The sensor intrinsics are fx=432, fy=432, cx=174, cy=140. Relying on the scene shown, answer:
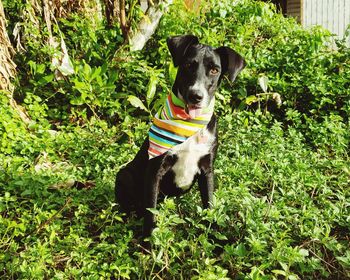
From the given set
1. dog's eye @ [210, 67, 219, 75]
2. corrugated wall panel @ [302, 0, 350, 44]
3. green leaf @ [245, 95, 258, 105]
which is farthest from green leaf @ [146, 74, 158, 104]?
corrugated wall panel @ [302, 0, 350, 44]

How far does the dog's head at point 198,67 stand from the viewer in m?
3.04

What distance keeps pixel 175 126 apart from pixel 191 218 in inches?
28.2

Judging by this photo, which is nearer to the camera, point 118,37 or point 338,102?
point 338,102

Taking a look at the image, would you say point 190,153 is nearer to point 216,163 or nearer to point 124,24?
point 216,163

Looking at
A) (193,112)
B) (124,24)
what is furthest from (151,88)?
(193,112)

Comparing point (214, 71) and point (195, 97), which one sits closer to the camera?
point (195, 97)

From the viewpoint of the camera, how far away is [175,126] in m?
3.08

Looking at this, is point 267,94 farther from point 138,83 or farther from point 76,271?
point 76,271

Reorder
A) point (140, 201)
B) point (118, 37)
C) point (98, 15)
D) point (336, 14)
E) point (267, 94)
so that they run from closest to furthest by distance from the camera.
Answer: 1. point (140, 201)
2. point (267, 94)
3. point (118, 37)
4. point (98, 15)
5. point (336, 14)

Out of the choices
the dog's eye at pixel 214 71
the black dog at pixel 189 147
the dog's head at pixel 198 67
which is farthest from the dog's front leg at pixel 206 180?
the dog's eye at pixel 214 71

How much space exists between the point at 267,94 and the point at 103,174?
2.51m

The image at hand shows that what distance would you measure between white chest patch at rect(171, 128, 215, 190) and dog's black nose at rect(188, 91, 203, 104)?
225 mm

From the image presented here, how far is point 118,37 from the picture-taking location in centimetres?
624

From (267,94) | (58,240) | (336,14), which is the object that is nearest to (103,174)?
(58,240)
